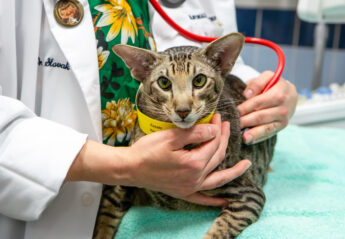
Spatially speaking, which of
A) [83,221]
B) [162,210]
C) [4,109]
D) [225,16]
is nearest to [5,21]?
[4,109]

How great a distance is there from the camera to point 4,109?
2.50 ft

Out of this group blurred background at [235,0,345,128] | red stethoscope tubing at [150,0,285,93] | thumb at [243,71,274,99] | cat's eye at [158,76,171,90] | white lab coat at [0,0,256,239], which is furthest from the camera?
blurred background at [235,0,345,128]

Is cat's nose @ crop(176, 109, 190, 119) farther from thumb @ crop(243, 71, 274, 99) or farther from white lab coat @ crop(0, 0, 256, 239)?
thumb @ crop(243, 71, 274, 99)

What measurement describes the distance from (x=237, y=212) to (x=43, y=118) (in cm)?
60

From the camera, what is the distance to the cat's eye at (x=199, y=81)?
89cm

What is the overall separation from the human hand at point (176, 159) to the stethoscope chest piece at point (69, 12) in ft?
1.21

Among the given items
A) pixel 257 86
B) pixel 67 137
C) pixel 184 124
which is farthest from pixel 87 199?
pixel 257 86

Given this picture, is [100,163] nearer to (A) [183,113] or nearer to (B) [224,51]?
(A) [183,113]

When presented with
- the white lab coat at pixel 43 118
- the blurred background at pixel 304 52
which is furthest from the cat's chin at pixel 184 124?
the blurred background at pixel 304 52

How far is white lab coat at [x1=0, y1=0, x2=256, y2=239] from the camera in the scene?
785 millimetres

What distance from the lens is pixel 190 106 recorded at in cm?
82

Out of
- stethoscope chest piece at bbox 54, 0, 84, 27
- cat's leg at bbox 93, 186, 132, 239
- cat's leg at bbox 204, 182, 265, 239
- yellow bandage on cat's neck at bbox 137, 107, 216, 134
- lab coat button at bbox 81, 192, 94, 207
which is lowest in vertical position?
cat's leg at bbox 93, 186, 132, 239

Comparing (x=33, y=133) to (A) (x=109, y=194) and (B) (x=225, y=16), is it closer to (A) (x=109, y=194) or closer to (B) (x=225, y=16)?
(A) (x=109, y=194)

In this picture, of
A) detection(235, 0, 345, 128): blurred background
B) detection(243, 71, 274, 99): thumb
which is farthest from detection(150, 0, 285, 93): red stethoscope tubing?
detection(235, 0, 345, 128): blurred background
